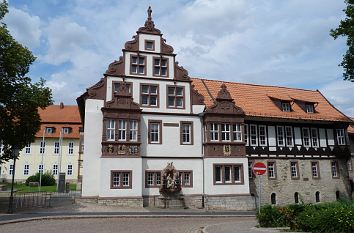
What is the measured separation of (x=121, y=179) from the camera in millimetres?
27469

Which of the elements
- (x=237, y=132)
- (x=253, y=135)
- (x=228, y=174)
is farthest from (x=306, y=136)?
(x=228, y=174)

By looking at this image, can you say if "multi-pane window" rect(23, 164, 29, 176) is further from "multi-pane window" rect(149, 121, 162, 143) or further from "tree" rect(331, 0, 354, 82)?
"tree" rect(331, 0, 354, 82)

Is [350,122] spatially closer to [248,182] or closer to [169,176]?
[248,182]

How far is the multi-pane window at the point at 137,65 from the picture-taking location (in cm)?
3007

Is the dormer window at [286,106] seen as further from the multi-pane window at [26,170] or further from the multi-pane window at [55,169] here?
the multi-pane window at [26,170]

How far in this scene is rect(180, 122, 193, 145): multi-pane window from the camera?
3023 centimetres

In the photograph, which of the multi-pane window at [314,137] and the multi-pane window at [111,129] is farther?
the multi-pane window at [314,137]

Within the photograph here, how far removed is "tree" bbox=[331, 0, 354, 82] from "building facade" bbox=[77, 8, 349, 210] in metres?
6.17

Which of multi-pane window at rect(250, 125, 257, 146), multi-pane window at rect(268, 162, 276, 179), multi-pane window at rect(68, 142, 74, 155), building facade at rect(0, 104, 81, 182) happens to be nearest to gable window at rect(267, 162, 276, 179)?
multi-pane window at rect(268, 162, 276, 179)

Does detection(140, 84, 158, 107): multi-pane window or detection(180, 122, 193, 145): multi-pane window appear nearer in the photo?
detection(140, 84, 158, 107): multi-pane window

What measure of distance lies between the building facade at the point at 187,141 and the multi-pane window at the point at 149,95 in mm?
81

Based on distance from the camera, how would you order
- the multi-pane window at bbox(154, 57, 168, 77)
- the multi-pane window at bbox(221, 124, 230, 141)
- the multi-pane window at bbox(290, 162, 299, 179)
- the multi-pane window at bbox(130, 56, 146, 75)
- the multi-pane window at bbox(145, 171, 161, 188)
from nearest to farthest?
the multi-pane window at bbox(145, 171, 161, 188) → the multi-pane window at bbox(130, 56, 146, 75) → the multi-pane window at bbox(221, 124, 230, 141) → the multi-pane window at bbox(154, 57, 168, 77) → the multi-pane window at bbox(290, 162, 299, 179)

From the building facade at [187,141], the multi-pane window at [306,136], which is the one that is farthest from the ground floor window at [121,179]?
the multi-pane window at [306,136]

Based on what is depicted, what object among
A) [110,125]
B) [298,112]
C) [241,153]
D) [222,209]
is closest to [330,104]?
[298,112]
